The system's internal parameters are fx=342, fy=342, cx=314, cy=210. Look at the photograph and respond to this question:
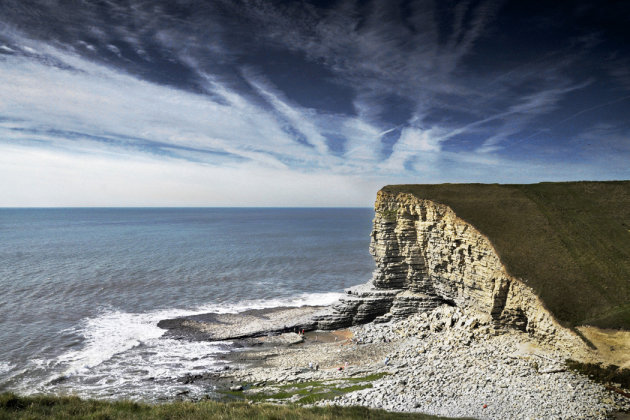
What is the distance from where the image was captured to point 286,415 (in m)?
15.5

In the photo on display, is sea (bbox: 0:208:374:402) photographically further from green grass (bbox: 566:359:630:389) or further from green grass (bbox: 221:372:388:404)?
green grass (bbox: 566:359:630:389)

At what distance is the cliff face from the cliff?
0.08 metres

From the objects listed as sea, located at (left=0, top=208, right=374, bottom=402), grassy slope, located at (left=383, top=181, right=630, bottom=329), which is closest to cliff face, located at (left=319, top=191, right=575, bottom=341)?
grassy slope, located at (left=383, top=181, right=630, bottom=329)

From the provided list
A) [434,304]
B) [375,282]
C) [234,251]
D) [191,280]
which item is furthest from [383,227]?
[234,251]

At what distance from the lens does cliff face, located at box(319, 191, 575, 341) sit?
25016 millimetres

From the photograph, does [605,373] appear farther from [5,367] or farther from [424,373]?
[5,367]

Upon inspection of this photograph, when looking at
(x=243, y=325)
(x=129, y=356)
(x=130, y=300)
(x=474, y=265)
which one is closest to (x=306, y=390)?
(x=243, y=325)

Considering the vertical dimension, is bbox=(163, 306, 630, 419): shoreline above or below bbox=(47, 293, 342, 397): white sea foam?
above

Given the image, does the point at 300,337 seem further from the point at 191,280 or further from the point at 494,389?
the point at 191,280

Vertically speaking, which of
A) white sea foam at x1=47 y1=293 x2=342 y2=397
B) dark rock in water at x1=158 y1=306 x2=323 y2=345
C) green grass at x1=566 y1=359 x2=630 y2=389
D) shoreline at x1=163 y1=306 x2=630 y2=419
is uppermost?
green grass at x1=566 y1=359 x2=630 y2=389

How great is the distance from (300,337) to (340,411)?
16.4 metres

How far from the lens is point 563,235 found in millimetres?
28141

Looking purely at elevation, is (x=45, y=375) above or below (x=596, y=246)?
below

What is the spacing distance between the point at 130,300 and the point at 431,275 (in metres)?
37.7
